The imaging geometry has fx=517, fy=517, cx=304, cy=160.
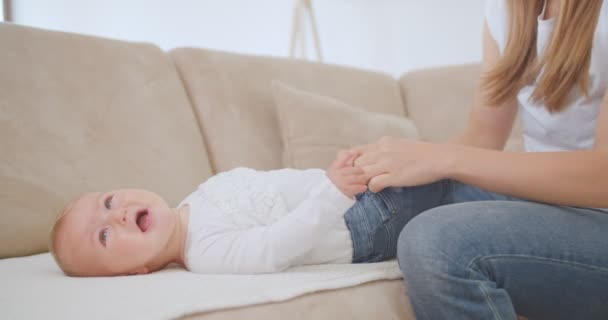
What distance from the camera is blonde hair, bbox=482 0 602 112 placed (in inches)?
34.5

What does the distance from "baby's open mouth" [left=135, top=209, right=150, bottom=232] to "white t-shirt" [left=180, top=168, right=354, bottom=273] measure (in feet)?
0.27

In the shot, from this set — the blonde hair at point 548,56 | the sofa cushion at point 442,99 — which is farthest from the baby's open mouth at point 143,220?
the sofa cushion at point 442,99

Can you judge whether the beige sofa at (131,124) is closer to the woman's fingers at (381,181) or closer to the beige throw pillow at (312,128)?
the beige throw pillow at (312,128)

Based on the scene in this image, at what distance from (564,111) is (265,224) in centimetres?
61

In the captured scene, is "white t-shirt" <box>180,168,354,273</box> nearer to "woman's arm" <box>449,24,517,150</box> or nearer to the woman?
the woman

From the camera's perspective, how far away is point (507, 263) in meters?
0.74

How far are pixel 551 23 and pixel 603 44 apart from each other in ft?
0.37

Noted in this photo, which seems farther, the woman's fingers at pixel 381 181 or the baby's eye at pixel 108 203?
the baby's eye at pixel 108 203

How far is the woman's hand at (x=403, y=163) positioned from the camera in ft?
2.85

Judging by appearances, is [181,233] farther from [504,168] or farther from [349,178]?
[504,168]

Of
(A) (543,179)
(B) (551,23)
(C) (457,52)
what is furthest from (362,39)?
(A) (543,179)

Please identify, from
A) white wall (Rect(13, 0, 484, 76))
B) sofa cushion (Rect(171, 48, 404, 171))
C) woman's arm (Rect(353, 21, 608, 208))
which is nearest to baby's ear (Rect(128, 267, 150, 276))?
woman's arm (Rect(353, 21, 608, 208))

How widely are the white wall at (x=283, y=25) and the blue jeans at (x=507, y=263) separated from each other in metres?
2.02

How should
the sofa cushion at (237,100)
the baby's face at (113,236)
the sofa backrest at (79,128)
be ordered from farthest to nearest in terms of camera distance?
1. the sofa cushion at (237,100)
2. the sofa backrest at (79,128)
3. the baby's face at (113,236)
